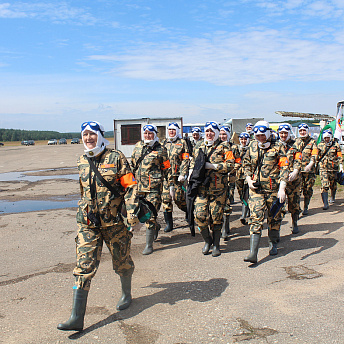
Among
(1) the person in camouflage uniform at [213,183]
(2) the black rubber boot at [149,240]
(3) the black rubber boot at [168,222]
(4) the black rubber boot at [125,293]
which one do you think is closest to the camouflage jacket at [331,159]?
(3) the black rubber boot at [168,222]

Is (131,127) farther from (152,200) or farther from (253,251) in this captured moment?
(253,251)

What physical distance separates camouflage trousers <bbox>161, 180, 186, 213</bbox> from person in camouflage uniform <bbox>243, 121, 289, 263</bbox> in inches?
83.6

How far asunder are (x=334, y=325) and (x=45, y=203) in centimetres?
892

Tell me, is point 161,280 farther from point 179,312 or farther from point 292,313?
point 292,313

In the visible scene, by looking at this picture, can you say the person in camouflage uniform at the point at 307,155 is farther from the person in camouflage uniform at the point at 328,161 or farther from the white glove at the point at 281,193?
the white glove at the point at 281,193

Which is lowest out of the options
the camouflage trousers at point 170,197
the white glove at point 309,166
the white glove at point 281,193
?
the camouflage trousers at point 170,197

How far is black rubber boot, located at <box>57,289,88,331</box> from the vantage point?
141 inches

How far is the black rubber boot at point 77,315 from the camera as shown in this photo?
3.58m

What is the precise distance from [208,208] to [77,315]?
2.82 metres

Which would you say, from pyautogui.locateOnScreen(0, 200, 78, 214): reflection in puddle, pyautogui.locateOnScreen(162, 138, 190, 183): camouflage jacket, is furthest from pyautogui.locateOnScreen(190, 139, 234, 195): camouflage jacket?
pyautogui.locateOnScreen(0, 200, 78, 214): reflection in puddle

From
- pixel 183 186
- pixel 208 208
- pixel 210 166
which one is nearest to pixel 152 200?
pixel 208 208

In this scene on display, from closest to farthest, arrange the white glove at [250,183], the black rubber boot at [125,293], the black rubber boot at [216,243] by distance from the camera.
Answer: the black rubber boot at [125,293] < the white glove at [250,183] < the black rubber boot at [216,243]

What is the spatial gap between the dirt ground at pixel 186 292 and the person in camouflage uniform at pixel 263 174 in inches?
24.6

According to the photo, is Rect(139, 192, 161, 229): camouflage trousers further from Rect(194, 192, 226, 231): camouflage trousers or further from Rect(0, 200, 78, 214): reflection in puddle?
Rect(0, 200, 78, 214): reflection in puddle
